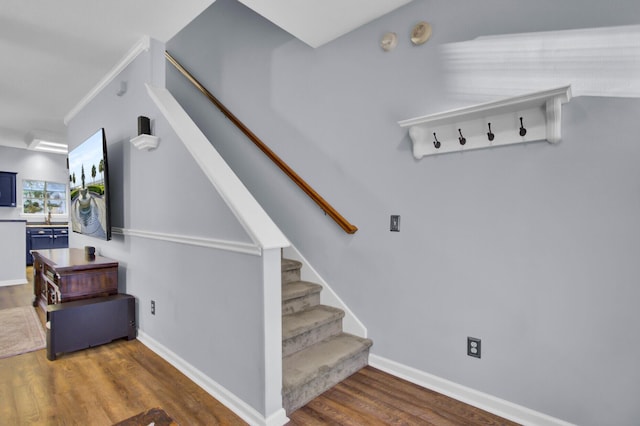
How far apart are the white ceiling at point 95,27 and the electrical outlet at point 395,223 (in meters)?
1.37

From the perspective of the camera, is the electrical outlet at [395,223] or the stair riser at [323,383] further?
the electrical outlet at [395,223]

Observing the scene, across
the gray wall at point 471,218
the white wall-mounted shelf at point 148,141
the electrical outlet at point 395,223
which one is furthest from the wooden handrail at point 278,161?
the white wall-mounted shelf at point 148,141

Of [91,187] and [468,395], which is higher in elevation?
[91,187]

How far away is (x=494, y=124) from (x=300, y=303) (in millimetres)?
1793

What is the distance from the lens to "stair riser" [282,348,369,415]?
1913 mm

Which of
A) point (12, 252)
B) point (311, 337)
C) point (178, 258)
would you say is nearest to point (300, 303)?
point (311, 337)

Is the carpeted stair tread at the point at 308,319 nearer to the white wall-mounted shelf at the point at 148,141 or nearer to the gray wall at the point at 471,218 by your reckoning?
the gray wall at the point at 471,218

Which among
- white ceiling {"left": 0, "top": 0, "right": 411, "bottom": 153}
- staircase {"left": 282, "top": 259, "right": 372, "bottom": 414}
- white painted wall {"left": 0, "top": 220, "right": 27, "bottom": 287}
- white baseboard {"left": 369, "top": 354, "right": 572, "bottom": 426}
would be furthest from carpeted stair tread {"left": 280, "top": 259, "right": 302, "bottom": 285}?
white painted wall {"left": 0, "top": 220, "right": 27, "bottom": 287}

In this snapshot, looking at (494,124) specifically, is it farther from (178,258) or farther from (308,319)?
(178,258)

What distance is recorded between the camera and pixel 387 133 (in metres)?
2.32

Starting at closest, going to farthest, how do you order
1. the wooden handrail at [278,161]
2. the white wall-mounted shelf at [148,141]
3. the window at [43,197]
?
Result: the wooden handrail at [278,161]
the white wall-mounted shelf at [148,141]
the window at [43,197]

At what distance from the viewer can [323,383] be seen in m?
2.11

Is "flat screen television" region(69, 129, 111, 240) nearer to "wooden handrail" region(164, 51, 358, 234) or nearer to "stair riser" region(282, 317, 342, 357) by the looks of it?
"wooden handrail" region(164, 51, 358, 234)

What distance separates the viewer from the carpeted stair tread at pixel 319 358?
1956 millimetres
